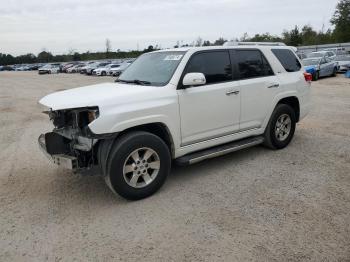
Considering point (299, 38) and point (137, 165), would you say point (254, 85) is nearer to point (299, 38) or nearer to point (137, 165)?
point (137, 165)

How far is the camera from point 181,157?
16.4 feet

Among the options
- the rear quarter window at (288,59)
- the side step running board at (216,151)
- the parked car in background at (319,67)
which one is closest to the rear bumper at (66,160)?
the side step running board at (216,151)

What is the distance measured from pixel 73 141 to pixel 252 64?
312cm

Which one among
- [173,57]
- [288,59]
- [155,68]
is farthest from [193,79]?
[288,59]

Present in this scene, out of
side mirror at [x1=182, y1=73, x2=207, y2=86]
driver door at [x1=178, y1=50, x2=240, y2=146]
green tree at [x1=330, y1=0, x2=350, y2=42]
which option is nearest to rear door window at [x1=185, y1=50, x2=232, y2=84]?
driver door at [x1=178, y1=50, x2=240, y2=146]

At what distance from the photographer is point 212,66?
5.31m

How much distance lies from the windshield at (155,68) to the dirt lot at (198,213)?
1.48 metres

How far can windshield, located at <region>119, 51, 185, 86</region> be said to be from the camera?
16.3 ft

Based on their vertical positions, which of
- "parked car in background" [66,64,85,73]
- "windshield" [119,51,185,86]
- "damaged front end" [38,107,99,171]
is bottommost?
"damaged front end" [38,107,99,171]

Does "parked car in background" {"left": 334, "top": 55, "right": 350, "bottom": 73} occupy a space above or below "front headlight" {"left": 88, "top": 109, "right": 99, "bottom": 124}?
above

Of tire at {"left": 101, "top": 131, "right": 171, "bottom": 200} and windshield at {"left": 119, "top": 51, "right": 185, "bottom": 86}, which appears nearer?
tire at {"left": 101, "top": 131, "right": 171, "bottom": 200}

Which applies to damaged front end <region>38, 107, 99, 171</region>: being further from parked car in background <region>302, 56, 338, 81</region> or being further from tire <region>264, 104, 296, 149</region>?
parked car in background <region>302, 56, 338, 81</region>

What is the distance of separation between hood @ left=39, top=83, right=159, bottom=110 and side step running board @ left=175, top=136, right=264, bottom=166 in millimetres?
1035

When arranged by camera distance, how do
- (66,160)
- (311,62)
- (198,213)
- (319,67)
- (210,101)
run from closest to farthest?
1. (198,213)
2. (66,160)
3. (210,101)
4. (319,67)
5. (311,62)
